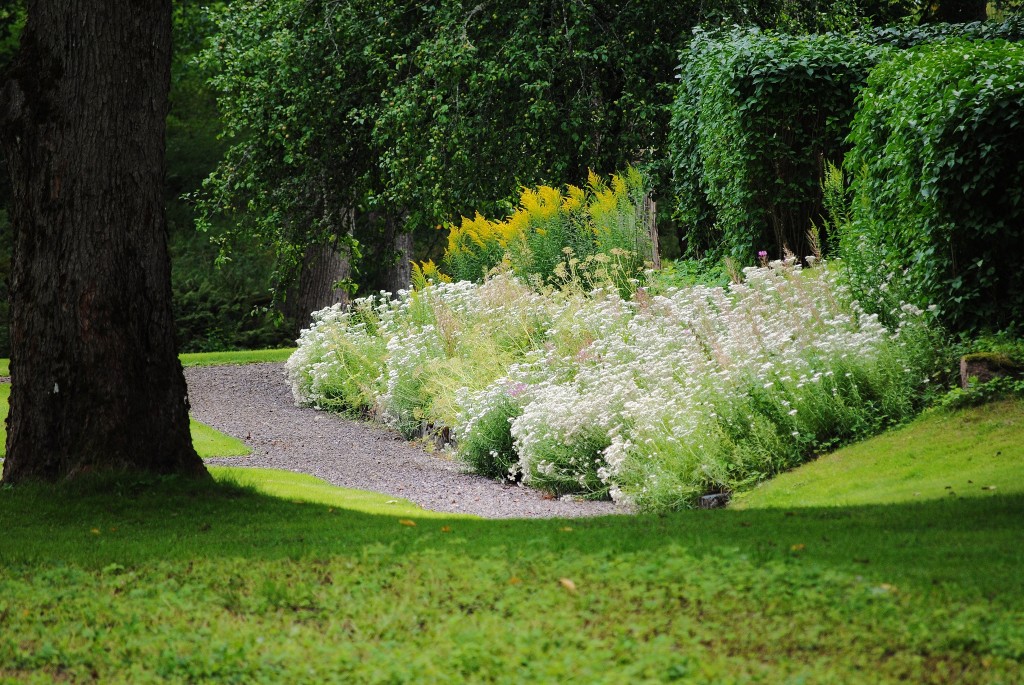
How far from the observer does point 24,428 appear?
6.49 meters

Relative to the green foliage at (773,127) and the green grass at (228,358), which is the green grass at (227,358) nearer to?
the green grass at (228,358)

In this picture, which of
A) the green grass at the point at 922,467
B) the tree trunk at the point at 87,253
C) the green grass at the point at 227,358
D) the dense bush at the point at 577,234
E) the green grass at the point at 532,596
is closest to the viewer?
the green grass at the point at 532,596

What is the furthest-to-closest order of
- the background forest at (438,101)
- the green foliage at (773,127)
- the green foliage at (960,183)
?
the background forest at (438,101), the green foliage at (773,127), the green foliage at (960,183)

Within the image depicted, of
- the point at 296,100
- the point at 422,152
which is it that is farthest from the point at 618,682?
the point at 296,100

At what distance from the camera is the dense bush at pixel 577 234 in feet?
39.3

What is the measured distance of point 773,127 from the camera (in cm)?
1059

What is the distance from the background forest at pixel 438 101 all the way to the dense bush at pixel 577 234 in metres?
0.64

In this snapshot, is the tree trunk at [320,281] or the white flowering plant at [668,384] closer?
the white flowering plant at [668,384]

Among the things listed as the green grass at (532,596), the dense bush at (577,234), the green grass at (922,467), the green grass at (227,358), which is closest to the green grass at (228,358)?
the green grass at (227,358)

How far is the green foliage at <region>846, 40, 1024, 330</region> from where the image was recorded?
23.2 ft

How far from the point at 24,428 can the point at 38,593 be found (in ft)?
7.55

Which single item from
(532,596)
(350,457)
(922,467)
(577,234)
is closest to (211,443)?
(350,457)

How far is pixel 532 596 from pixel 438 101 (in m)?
10.4

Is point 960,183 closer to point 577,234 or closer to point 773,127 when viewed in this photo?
point 773,127
